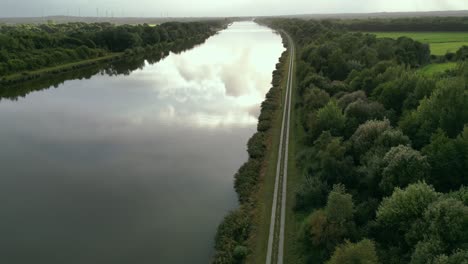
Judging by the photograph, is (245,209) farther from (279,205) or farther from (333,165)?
(333,165)

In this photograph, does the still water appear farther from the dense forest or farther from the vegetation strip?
the vegetation strip

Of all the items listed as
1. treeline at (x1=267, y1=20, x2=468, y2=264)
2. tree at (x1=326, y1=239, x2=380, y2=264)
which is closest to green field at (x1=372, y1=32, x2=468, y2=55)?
treeline at (x1=267, y1=20, x2=468, y2=264)

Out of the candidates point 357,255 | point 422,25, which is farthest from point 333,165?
point 422,25

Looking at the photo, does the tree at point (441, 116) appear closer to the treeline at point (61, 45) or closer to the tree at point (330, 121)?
the tree at point (330, 121)

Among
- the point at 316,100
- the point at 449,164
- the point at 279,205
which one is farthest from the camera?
the point at 316,100

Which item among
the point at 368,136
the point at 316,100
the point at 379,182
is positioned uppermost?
the point at 316,100

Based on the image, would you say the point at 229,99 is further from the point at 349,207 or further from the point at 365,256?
the point at 365,256

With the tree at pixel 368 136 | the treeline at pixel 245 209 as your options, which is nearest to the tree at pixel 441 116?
the tree at pixel 368 136
